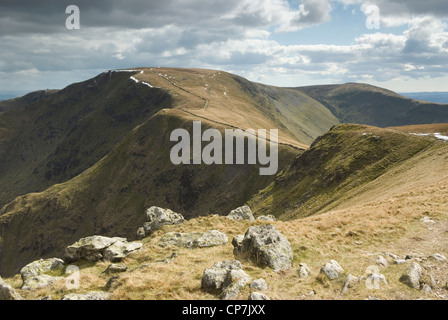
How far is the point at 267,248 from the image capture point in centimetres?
1945

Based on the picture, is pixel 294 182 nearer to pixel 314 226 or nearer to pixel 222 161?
pixel 222 161

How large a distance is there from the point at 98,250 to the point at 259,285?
14.1 meters

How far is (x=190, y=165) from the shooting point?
12975cm

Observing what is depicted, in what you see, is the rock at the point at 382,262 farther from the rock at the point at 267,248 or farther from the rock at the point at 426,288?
the rock at the point at 267,248

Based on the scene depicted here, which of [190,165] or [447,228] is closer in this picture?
[447,228]

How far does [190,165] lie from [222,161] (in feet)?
55.1

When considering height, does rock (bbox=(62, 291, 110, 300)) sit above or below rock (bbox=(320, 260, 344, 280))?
below

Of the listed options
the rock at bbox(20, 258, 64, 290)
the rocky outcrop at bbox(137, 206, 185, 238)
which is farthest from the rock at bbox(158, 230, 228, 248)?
the rock at bbox(20, 258, 64, 290)

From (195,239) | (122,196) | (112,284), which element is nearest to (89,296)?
(112,284)

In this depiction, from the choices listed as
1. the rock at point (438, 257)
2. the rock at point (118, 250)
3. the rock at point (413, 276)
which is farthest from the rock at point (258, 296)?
the rock at point (118, 250)

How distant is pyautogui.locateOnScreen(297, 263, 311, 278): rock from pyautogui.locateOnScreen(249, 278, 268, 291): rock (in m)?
2.45

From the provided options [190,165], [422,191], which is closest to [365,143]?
[422,191]

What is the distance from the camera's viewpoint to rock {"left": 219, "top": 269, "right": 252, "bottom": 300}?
1506 cm

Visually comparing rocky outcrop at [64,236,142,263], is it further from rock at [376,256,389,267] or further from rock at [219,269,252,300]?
rock at [376,256,389,267]
